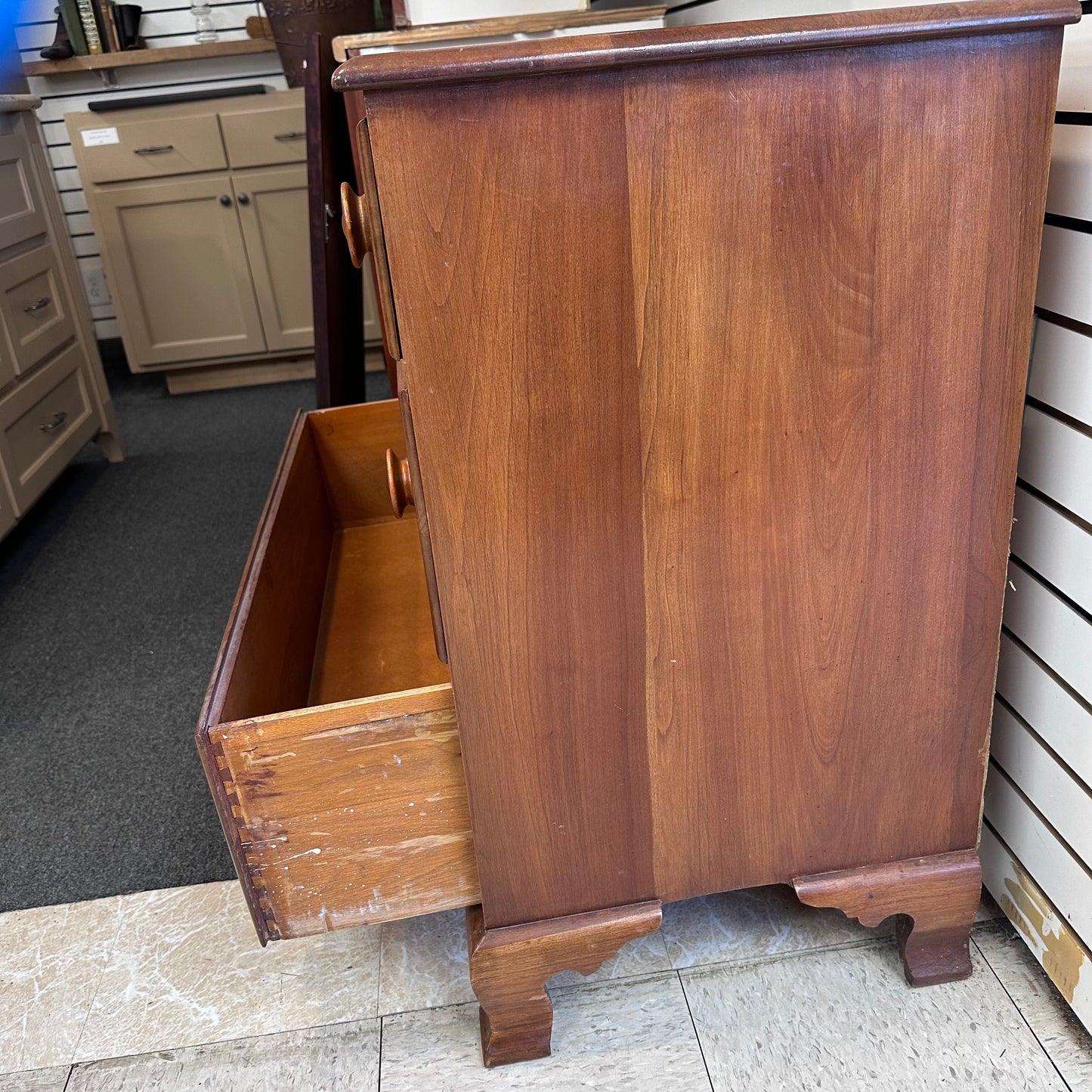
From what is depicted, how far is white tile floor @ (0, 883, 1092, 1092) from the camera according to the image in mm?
948

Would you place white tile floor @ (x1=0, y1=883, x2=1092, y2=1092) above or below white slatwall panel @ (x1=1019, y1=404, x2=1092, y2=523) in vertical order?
below

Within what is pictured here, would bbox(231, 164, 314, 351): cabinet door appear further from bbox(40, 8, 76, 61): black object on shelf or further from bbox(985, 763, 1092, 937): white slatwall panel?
bbox(985, 763, 1092, 937): white slatwall panel

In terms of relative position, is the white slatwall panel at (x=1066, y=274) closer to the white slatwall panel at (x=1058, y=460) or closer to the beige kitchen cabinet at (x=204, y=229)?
the white slatwall panel at (x=1058, y=460)

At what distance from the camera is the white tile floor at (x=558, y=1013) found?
0.95 meters

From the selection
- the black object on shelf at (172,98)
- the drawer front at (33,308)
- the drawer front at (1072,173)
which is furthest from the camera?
the black object on shelf at (172,98)

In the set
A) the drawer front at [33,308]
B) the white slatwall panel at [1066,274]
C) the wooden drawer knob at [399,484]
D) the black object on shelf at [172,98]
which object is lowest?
the drawer front at [33,308]

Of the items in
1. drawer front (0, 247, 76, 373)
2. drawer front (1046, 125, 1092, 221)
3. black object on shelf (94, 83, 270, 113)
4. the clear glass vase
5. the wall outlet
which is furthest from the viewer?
the wall outlet

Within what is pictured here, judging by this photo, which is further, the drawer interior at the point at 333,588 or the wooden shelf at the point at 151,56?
the wooden shelf at the point at 151,56

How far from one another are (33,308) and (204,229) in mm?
943

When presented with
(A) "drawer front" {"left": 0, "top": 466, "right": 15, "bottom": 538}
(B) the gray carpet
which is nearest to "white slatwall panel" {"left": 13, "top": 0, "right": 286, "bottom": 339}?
(B) the gray carpet

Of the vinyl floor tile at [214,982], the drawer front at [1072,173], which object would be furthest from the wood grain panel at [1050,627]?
the vinyl floor tile at [214,982]

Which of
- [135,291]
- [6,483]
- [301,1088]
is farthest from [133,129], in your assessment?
[301,1088]

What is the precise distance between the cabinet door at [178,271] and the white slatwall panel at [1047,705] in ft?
9.42

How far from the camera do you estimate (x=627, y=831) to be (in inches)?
35.3
